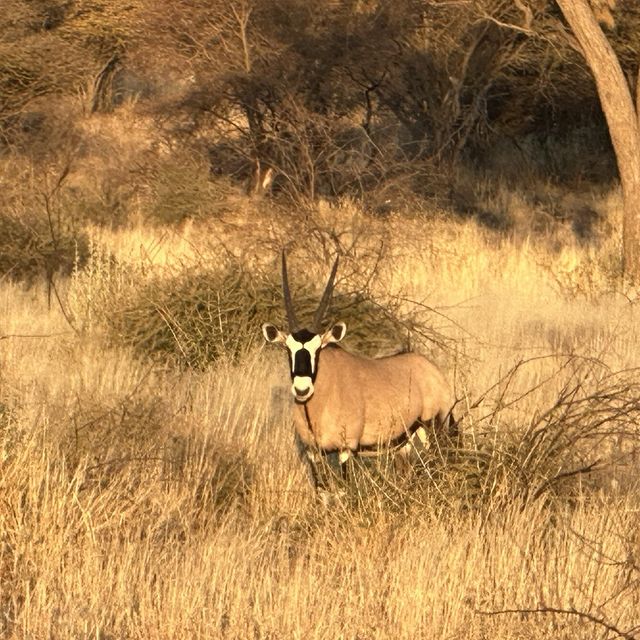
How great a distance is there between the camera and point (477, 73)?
23.3 meters

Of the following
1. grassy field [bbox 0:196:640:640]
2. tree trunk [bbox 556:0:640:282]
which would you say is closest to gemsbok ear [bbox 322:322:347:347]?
grassy field [bbox 0:196:640:640]

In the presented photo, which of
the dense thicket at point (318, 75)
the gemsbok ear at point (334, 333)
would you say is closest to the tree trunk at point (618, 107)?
the dense thicket at point (318, 75)

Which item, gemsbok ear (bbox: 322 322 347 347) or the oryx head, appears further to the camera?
gemsbok ear (bbox: 322 322 347 347)

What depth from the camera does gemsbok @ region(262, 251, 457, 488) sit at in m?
6.34

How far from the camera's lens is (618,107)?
14656mm

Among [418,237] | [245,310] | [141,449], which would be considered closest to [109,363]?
[245,310]

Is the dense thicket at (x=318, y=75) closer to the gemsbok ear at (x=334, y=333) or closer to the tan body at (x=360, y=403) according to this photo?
the tan body at (x=360, y=403)

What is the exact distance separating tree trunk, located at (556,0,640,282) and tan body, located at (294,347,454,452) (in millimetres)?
8419

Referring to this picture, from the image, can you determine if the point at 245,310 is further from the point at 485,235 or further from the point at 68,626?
the point at 485,235

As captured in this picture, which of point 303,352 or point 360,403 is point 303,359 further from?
point 360,403

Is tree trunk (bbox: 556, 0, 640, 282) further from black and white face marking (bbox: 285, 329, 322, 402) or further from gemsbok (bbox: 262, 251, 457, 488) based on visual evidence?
black and white face marking (bbox: 285, 329, 322, 402)

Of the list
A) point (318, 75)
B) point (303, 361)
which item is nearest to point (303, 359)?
point (303, 361)

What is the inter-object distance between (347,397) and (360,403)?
7 centimetres

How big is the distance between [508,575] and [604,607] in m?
0.41
